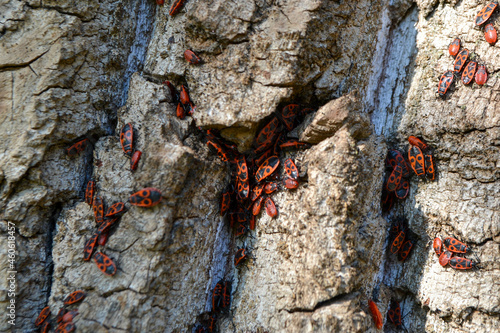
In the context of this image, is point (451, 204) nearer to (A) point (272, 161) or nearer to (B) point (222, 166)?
(A) point (272, 161)

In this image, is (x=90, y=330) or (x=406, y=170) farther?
(x=406, y=170)

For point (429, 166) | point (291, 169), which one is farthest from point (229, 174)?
point (429, 166)

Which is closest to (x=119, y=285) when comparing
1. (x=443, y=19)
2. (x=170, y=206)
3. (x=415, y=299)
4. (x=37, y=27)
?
(x=170, y=206)

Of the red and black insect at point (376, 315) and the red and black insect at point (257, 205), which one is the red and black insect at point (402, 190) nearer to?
the red and black insect at point (376, 315)

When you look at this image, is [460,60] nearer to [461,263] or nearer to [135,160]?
[461,263]

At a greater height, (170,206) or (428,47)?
(428,47)

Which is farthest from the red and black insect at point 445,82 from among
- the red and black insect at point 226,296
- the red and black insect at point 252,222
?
the red and black insect at point 226,296
